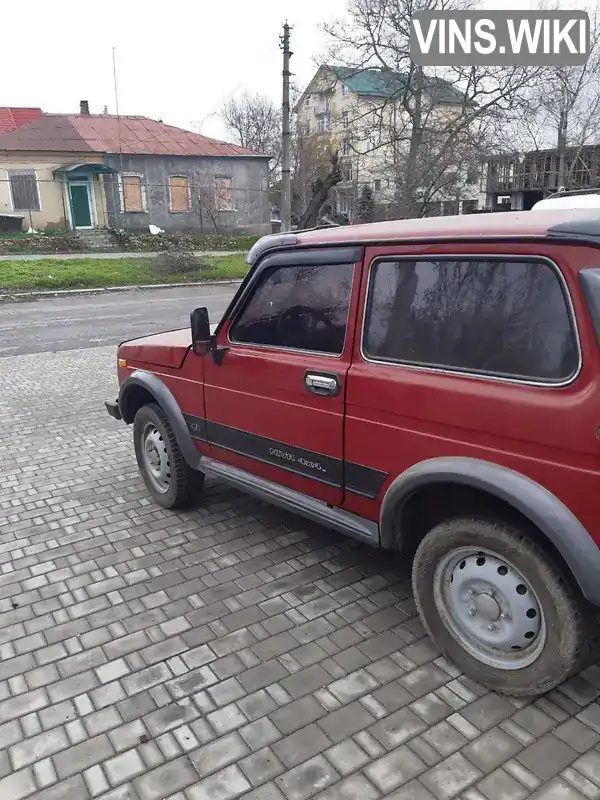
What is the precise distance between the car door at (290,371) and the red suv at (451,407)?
1cm

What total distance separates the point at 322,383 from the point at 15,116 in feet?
127

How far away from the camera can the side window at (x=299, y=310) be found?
3201 millimetres

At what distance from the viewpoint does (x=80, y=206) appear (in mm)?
30125

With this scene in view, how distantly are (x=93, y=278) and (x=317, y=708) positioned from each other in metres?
20.1

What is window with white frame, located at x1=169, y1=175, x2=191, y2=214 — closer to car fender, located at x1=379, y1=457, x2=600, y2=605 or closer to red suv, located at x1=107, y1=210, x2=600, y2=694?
red suv, located at x1=107, y1=210, x2=600, y2=694

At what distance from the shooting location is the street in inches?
91.7

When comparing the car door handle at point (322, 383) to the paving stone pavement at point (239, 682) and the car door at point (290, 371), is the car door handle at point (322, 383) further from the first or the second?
the paving stone pavement at point (239, 682)

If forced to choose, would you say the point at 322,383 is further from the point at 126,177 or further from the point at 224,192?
the point at 224,192

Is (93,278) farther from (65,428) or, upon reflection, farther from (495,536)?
(495,536)

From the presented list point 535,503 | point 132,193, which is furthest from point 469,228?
point 132,193

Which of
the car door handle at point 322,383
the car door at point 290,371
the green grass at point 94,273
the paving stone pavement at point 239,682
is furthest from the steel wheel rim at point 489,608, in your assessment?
the green grass at point 94,273

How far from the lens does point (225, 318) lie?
152 inches

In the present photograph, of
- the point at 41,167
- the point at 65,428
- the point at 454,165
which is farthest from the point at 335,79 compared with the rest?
the point at 65,428

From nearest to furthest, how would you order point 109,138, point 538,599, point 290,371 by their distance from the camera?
point 538,599, point 290,371, point 109,138
